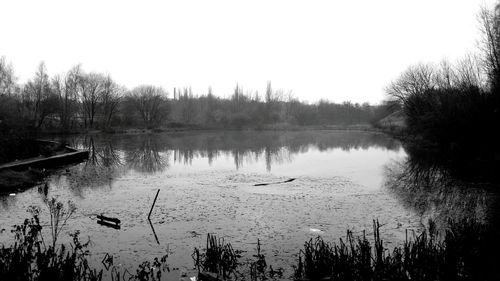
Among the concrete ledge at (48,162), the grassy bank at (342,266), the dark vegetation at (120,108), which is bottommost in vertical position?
the grassy bank at (342,266)

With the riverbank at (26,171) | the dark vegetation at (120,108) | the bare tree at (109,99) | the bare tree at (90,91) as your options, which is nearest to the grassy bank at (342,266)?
the riverbank at (26,171)

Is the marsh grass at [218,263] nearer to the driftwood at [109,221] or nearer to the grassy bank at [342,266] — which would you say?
the grassy bank at [342,266]

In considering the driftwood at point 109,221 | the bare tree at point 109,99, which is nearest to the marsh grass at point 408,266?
the driftwood at point 109,221

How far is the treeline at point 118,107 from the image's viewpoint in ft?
211

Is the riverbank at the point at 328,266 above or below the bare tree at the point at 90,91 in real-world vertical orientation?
below

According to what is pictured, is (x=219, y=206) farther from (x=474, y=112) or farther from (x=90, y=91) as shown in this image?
(x=90, y=91)

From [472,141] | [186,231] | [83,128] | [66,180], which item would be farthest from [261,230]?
[83,128]

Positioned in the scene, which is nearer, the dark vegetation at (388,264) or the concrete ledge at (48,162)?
the dark vegetation at (388,264)

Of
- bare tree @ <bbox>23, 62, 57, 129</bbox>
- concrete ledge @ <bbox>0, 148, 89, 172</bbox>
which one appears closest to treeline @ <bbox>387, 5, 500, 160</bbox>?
concrete ledge @ <bbox>0, 148, 89, 172</bbox>

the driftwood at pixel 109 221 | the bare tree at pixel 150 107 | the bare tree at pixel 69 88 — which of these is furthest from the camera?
the bare tree at pixel 150 107

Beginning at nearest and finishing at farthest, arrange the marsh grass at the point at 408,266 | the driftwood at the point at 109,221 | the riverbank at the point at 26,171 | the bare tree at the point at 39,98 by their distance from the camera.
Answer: the marsh grass at the point at 408,266 < the driftwood at the point at 109,221 < the riverbank at the point at 26,171 < the bare tree at the point at 39,98

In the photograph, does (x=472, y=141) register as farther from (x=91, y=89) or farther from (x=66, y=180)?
(x=91, y=89)

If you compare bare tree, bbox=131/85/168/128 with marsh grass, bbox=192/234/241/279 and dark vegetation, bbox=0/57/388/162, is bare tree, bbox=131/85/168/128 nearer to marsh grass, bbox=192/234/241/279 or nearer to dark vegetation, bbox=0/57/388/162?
dark vegetation, bbox=0/57/388/162

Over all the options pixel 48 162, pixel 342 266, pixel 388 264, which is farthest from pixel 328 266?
pixel 48 162
